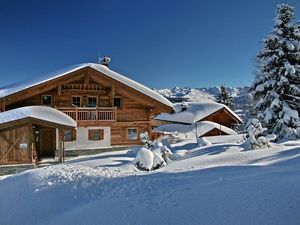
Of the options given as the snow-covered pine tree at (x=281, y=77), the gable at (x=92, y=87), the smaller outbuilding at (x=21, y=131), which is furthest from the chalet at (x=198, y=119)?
the smaller outbuilding at (x=21, y=131)

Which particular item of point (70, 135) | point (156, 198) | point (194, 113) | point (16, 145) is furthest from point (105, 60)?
point (156, 198)

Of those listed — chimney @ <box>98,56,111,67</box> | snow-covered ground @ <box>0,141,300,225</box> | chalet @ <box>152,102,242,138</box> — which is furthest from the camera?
chalet @ <box>152,102,242,138</box>

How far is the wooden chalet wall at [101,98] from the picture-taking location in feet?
69.9

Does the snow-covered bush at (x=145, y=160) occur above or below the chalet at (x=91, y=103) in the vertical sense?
below

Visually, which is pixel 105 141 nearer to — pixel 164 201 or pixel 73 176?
pixel 73 176

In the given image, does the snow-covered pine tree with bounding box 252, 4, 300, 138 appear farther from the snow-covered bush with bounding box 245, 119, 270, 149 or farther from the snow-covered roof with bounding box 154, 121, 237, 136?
the snow-covered roof with bounding box 154, 121, 237, 136

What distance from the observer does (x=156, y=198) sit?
552 cm

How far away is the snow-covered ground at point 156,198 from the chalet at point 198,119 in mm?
27745

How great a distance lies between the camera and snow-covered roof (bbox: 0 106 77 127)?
1664cm

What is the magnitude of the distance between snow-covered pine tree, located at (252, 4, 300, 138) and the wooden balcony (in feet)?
35.0

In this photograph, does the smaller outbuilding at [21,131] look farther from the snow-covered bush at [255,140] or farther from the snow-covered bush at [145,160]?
the snow-covered bush at [255,140]

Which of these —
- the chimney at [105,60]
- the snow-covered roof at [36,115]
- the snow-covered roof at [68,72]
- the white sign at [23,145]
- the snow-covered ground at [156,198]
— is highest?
the chimney at [105,60]

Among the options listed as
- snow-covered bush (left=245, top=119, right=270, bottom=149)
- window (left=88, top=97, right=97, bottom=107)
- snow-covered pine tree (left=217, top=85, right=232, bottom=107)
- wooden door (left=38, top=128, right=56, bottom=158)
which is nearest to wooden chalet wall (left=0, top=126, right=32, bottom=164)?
wooden door (left=38, top=128, right=56, bottom=158)

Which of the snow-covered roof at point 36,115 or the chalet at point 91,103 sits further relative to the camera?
the chalet at point 91,103
